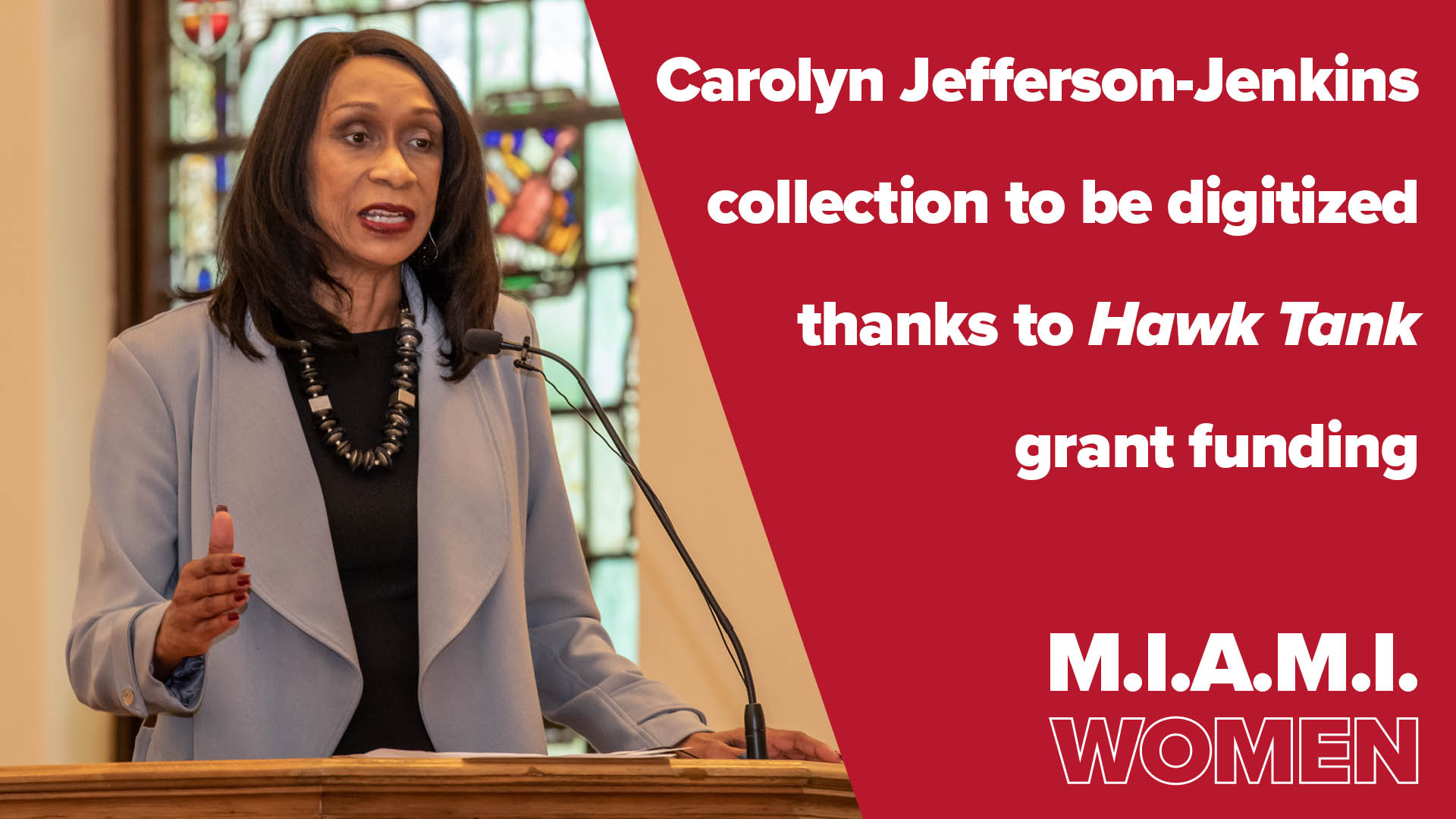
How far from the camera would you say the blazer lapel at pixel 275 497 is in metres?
1.96

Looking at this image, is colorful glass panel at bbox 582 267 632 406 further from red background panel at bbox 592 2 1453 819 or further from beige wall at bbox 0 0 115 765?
beige wall at bbox 0 0 115 765

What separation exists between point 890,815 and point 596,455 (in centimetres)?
118

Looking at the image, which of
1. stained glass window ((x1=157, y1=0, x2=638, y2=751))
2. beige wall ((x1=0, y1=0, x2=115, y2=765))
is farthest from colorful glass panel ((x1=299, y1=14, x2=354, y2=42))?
beige wall ((x1=0, y1=0, x2=115, y2=765))

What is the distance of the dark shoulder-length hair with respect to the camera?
2.11 metres

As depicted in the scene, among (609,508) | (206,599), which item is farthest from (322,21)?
(206,599)

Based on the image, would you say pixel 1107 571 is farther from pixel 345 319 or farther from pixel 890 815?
pixel 345 319

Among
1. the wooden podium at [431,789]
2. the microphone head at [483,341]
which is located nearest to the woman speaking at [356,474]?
the microphone head at [483,341]

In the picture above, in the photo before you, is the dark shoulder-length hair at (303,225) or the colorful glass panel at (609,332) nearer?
the dark shoulder-length hair at (303,225)

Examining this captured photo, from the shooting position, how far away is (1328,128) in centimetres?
379

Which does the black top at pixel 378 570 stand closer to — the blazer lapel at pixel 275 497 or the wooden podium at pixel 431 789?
the blazer lapel at pixel 275 497

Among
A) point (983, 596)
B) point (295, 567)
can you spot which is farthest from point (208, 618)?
point (983, 596)

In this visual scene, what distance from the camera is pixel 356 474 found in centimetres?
208

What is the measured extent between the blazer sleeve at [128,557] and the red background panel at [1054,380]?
190 cm

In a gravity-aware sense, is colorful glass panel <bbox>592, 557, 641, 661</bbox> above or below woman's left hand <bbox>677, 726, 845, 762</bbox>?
above
